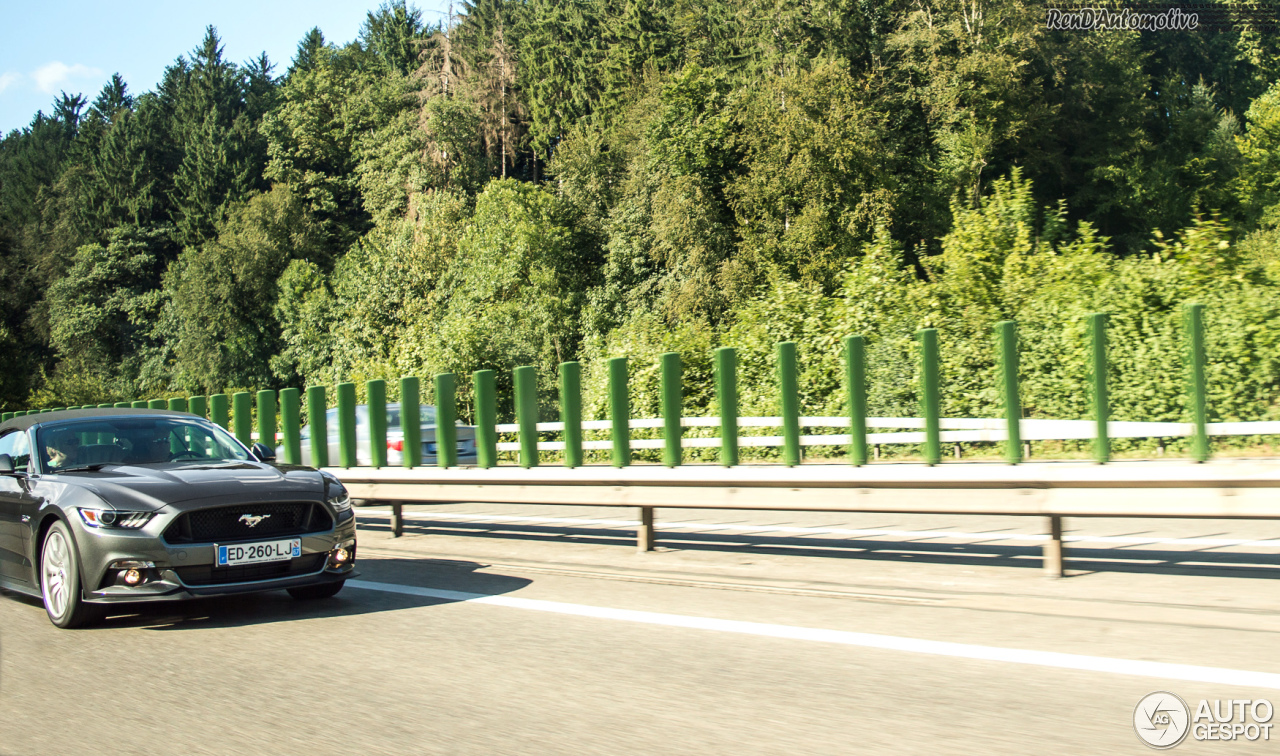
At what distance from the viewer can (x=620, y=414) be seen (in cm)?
980

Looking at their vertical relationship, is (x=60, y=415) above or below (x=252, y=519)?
above

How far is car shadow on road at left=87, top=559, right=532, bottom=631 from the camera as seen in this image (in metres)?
7.23

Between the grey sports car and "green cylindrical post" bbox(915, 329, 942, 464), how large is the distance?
400cm

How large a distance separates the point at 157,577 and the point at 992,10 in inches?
1896

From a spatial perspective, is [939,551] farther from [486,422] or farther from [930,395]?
[486,422]

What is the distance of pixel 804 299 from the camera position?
2555 centimetres

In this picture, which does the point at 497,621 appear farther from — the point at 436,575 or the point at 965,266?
Answer: the point at 965,266

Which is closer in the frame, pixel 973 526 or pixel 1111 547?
pixel 1111 547

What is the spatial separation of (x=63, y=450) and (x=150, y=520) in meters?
1.53

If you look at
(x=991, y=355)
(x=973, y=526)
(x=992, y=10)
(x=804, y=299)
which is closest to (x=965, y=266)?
(x=804, y=299)

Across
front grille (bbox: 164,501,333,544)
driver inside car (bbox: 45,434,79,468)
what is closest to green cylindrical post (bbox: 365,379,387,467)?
driver inside car (bbox: 45,434,79,468)

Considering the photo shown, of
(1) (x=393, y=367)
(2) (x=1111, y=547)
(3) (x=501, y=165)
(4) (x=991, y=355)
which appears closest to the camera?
(2) (x=1111, y=547)

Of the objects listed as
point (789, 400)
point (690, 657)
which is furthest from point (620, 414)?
point (690, 657)

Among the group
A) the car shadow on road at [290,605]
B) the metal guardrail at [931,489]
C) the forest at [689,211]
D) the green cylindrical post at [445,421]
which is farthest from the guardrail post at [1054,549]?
the forest at [689,211]
